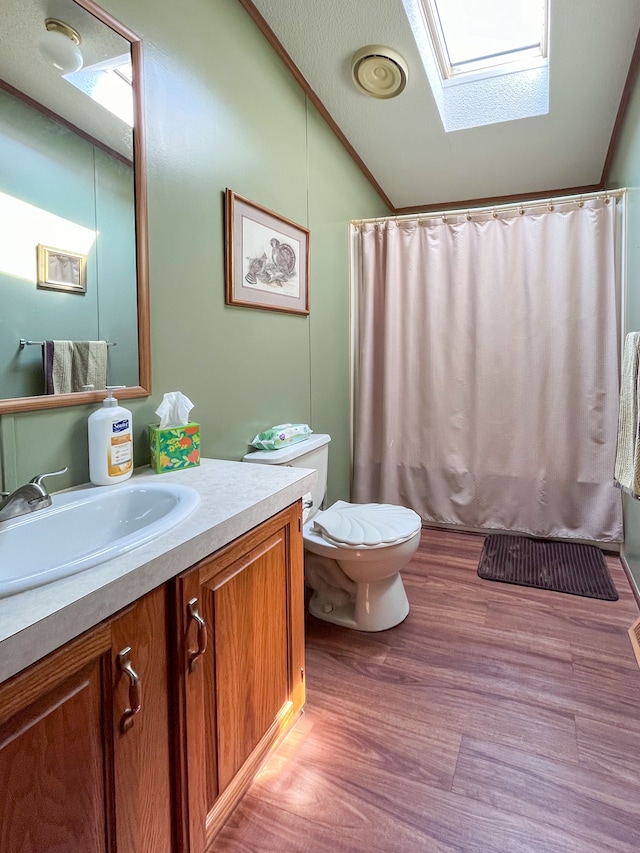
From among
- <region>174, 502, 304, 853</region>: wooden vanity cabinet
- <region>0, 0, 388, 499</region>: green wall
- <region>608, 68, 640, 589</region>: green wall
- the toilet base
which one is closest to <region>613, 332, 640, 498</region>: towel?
<region>608, 68, 640, 589</region>: green wall

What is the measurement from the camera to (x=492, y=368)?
2.78 metres

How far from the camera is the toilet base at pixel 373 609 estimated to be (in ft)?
6.19

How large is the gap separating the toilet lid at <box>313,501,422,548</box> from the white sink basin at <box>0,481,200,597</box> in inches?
31.2

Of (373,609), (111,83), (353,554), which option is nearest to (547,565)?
(373,609)

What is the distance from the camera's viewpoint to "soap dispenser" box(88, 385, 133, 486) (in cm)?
114

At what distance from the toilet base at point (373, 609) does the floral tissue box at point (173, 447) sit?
93 cm

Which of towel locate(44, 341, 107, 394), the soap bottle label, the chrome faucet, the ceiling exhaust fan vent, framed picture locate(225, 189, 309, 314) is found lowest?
the chrome faucet

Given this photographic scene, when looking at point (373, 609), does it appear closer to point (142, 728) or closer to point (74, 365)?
point (142, 728)

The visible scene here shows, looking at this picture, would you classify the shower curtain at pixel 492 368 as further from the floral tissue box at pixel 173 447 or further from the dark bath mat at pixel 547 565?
the floral tissue box at pixel 173 447

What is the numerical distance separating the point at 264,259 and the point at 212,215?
1.09 ft

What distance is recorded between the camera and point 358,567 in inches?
70.6

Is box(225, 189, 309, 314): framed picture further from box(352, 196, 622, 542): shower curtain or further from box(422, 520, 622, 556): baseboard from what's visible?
box(422, 520, 622, 556): baseboard

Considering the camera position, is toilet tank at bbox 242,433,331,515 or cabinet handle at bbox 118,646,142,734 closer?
cabinet handle at bbox 118,646,142,734

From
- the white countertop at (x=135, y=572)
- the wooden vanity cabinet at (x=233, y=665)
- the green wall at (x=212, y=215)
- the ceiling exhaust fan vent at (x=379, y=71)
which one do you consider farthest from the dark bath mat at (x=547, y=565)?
the ceiling exhaust fan vent at (x=379, y=71)
